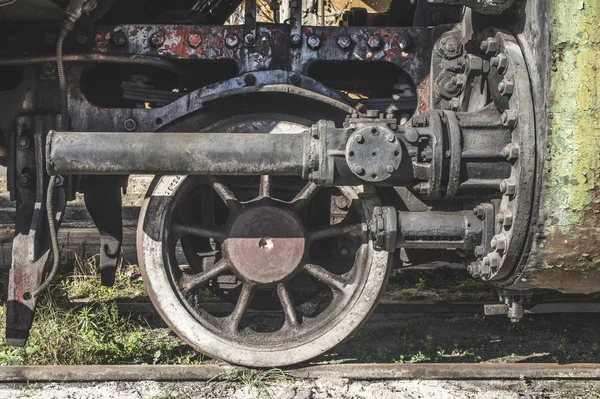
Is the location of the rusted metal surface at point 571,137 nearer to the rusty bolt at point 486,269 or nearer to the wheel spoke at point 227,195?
the rusty bolt at point 486,269

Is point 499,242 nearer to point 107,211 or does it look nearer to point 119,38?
point 119,38

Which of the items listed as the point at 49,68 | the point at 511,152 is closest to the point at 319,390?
the point at 511,152

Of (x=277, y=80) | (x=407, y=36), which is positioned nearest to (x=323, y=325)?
(x=277, y=80)

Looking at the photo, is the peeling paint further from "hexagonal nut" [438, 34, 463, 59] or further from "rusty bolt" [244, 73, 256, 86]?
"rusty bolt" [244, 73, 256, 86]

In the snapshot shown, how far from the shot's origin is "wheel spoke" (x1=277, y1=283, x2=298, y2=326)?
161 inches

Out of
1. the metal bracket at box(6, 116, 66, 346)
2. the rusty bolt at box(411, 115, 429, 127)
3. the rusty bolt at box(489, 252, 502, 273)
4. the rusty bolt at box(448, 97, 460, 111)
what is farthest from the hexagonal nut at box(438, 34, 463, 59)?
the metal bracket at box(6, 116, 66, 346)

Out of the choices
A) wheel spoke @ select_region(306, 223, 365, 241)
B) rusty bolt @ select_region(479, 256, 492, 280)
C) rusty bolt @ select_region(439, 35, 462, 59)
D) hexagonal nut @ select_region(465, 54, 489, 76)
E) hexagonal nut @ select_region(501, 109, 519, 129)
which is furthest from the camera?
wheel spoke @ select_region(306, 223, 365, 241)

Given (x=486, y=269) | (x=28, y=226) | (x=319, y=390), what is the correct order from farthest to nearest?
(x=28, y=226) → (x=319, y=390) → (x=486, y=269)

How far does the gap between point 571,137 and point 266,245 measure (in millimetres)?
1545

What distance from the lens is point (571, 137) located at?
318cm

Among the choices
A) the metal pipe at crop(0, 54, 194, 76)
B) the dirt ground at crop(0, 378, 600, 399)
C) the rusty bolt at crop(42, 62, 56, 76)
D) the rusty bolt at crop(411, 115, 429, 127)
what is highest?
the metal pipe at crop(0, 54, 194, 76)

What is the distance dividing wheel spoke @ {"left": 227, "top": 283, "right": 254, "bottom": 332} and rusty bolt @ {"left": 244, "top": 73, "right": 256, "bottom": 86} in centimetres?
98

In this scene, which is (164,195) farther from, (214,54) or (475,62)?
(475,62)

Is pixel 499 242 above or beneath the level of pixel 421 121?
beneath
